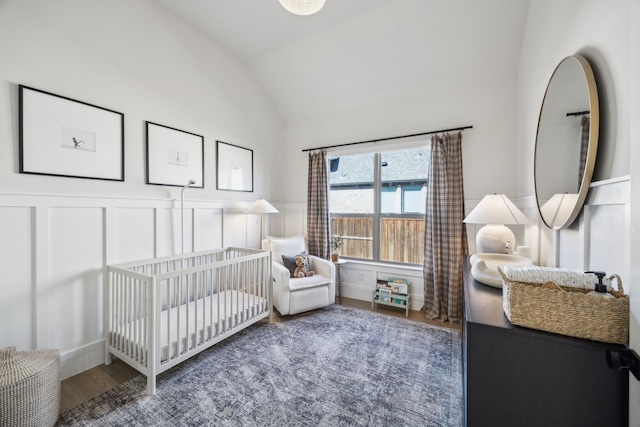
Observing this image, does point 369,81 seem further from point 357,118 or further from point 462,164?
point 462,164

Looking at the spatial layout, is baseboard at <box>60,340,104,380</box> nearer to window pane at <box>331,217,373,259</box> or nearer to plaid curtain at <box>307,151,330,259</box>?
plaid curtain at <box>307,151,330,259</box>

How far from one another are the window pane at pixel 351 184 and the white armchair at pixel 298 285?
93 centimetres

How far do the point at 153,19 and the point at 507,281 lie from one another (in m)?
3.34

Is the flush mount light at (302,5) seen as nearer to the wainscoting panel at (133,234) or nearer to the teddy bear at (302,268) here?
the wainscoting panel at (133,234)

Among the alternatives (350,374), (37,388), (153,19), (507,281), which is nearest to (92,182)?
(37,388)

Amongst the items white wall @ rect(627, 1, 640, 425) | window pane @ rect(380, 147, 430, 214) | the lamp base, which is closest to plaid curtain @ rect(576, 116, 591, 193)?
white wall @ rect(627, 1, 640, 425)

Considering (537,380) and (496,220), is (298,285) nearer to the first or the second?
(496,220)

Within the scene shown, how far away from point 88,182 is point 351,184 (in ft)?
9.09

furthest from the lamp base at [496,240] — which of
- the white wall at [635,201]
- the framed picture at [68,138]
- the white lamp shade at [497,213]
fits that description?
the framed picture at [68,138]

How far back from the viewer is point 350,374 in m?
1.84

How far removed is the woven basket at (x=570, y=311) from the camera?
0.75 meters

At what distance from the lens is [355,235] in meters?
3.58

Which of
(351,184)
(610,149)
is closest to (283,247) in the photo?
(351,184)

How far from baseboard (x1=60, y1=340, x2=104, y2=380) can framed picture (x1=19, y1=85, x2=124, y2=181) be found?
4.26 feet
